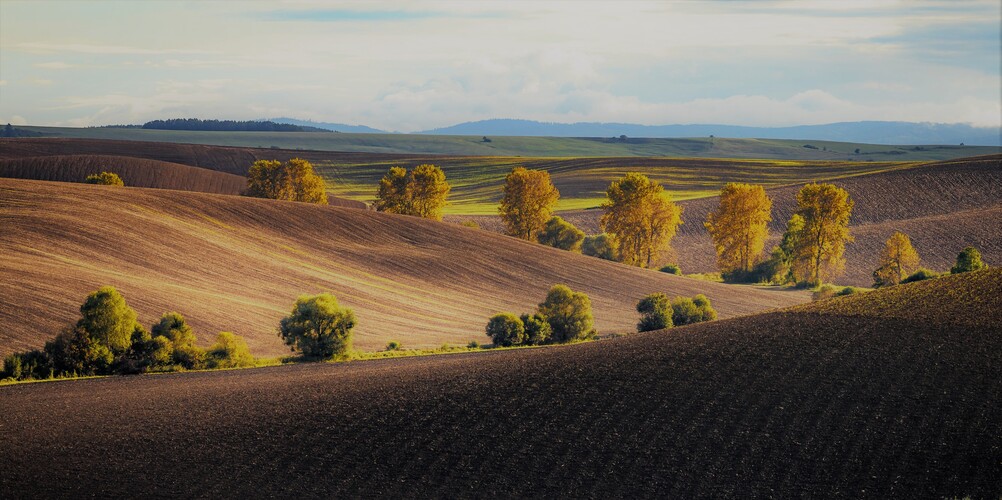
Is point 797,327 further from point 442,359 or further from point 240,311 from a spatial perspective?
point 240,311

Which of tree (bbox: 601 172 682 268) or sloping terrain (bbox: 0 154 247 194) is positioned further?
sloping terrain (bbox: 0 154 247 194)

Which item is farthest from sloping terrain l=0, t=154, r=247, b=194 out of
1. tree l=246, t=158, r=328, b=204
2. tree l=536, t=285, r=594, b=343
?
tree l=536, t=285, r=594, b=343

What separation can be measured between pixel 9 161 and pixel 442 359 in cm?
9645

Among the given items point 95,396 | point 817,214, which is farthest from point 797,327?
point 817,214

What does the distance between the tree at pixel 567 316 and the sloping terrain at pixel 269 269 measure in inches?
176

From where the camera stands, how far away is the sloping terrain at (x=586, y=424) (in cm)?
2559

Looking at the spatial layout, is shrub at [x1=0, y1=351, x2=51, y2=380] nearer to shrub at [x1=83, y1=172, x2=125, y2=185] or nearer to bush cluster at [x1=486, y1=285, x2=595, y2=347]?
bush cluster at [x1=486, y1=285, x2=595, y2=347]

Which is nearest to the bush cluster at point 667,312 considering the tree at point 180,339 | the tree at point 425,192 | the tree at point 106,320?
the tree at point 180,339

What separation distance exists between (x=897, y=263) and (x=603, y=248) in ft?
98.7

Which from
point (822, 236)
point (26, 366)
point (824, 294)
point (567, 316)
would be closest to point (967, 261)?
point (824, 294)

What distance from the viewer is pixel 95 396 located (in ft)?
121

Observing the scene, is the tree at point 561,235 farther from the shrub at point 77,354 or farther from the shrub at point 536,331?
the shrub at point 77,354

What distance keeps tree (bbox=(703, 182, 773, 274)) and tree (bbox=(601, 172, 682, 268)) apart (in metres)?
4.92

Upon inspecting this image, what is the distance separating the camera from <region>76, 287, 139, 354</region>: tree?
143 feet
